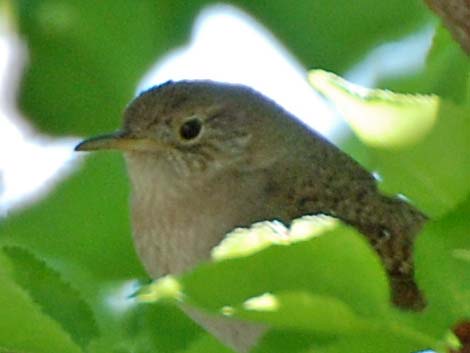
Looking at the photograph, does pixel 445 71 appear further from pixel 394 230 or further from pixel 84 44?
pixel 84 44

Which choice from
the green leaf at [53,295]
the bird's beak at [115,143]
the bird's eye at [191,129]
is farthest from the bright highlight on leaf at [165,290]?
the bird's eye at [191,129]

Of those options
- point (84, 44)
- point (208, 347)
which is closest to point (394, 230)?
point (84, 44)

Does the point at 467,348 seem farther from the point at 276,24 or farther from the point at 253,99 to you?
the point at 253,99

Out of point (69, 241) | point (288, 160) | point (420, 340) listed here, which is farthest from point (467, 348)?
point (288, 160)

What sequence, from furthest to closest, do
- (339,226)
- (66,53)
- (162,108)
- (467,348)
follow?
(162,108)
(66,53)
(467,348)
(339,226)

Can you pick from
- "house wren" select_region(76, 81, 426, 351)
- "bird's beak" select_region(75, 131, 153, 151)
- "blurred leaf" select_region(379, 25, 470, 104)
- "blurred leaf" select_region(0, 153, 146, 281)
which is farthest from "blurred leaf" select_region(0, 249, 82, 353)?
"bird's beak" select_region(75, 131, 153, 151)

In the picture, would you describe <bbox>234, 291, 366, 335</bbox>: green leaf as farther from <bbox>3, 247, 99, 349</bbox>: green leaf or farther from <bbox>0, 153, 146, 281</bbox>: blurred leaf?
<bbox>0, 153, 146, 281</bbox>: blurred leaf

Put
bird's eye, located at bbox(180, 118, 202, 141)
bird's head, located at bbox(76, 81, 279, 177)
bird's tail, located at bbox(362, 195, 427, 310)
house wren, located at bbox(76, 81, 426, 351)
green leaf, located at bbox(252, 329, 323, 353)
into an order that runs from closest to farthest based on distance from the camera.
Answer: green leaf, located at bbox(252, 329, 323, 353)
bird's tail, located at bbox(362, 195, 427, 310)
house wren, located at bbox(76, 81, 426, 351)
bird's head, located at bbox(76, 81, 279, 177)
bird's eye, located at bbox(180, 118, 202, 141)

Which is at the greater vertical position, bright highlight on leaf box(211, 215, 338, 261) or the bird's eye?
the bird's eye
